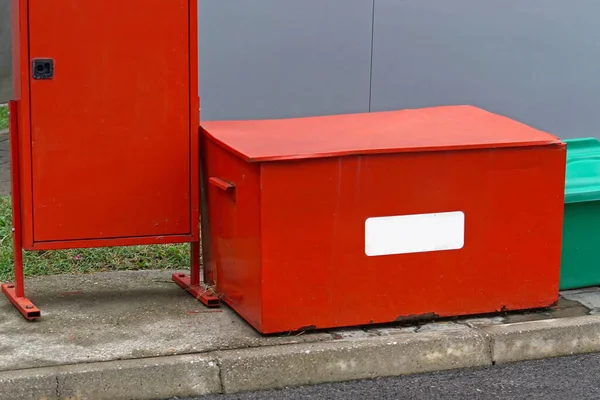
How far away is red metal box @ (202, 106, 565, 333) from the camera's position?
13.8ft

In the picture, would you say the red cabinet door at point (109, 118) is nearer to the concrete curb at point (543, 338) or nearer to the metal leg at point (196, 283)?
the metal leg at point (196, 283)

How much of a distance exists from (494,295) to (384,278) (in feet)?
1.86

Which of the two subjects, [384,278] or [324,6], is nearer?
[384,278]

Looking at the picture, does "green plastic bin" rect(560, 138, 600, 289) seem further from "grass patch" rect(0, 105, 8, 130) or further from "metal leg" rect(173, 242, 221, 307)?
"grass patch" rect(0, 105, 8, 130)

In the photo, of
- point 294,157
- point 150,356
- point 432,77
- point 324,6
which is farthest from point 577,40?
point 150,356

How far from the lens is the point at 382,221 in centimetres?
433

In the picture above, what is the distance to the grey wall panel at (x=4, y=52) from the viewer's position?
11.4 metres

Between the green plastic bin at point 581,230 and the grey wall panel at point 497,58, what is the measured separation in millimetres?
2910

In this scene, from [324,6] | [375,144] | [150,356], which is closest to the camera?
[150,356]

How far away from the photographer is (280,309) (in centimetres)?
426

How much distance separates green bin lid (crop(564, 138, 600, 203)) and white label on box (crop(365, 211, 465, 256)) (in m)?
0.75

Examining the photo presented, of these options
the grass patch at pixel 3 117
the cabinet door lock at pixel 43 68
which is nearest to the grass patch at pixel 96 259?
the cabinet door lock at pixel 43 68

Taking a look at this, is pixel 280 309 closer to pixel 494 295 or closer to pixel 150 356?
pixel 150 356

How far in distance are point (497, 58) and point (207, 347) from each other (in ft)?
15.6
